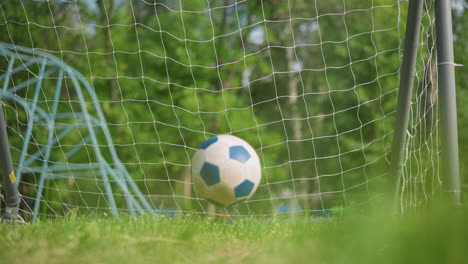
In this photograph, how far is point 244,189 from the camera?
276 cm

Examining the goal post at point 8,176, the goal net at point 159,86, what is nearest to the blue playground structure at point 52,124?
the goal net at point 159,86

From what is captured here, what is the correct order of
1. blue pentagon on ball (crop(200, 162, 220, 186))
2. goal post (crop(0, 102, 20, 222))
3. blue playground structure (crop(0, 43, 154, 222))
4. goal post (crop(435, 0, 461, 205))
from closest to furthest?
goal post (crop(435, 0, 461, 205)) < blue pentagon on ball (crop(200, 162, 220, 186)) < goal post (crop(0, 102, 20, 222)) < blue playground structure (crop(0, 43, 154, 222))

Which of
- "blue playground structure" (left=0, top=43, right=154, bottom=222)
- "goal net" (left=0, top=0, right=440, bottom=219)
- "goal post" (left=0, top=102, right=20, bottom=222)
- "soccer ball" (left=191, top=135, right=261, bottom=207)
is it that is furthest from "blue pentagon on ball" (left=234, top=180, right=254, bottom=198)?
"goal net" (left=0, top=0, right=440, bottom=219)

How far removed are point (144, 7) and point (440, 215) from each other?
32.1 feet

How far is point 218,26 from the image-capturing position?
10273 millimetres

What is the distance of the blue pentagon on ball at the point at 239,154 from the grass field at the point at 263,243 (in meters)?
→ 0.46

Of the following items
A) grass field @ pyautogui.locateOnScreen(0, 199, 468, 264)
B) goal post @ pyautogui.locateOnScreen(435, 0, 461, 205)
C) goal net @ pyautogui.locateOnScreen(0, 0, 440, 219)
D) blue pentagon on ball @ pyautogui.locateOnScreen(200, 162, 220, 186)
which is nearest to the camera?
grass field @ pyautogui.locateOnScreen(0, 199, 468, 264)

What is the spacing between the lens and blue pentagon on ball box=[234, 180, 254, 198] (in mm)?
2748

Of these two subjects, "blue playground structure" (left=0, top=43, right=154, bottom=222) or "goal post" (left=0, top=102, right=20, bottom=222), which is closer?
"goal post" (left=0, top=102, right=20, bottom=222)

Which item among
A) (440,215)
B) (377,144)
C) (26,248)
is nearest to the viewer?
(440,215)

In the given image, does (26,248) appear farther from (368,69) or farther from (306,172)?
(306,172)

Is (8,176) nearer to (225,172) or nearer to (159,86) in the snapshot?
(225,172)

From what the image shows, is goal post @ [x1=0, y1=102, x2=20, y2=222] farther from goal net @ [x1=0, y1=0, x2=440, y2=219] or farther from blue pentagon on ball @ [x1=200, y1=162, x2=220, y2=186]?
goal net @ [x1=0, y1=0, x2=440, y2=219]

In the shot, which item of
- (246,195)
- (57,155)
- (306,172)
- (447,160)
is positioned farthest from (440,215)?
(306,172)
